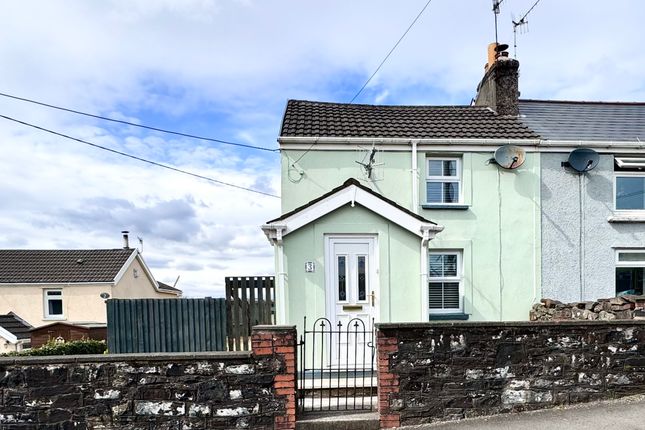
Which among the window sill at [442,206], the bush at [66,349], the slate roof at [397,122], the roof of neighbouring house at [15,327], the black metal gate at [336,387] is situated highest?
the slate roof at [397,122]

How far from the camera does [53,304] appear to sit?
21469 mm

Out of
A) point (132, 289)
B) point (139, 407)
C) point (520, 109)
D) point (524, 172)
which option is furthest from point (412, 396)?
point (132, 289)

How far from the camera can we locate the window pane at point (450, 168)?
930 cm

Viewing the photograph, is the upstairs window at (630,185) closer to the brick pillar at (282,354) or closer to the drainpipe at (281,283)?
the drainpipe at (281,283)

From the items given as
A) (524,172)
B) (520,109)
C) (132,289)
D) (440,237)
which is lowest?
(132,289)

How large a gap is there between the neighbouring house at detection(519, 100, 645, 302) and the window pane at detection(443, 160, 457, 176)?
75.2 inches

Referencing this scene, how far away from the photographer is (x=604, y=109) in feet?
37.1

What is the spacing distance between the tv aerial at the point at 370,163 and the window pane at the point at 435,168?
1168 millimetres

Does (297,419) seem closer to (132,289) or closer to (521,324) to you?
(521,324)

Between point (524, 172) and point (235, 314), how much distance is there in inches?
270

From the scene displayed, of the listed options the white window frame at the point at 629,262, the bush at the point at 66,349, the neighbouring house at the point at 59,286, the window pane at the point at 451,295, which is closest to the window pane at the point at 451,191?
the window pane at the point at 451,295

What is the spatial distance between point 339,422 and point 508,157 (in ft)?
22.6

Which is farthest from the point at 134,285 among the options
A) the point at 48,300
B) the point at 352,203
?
the point at 352,203

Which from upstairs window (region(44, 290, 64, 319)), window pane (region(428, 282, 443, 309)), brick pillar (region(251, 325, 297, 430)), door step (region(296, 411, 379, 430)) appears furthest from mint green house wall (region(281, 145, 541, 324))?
upstairs window (region(44, 290, 64, 319))
